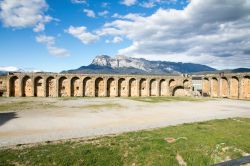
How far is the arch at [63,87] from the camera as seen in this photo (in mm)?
47156

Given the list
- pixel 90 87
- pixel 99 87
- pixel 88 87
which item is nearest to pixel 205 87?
pixel 99 87

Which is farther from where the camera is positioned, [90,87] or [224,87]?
[224,87]

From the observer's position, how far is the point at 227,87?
156 feet

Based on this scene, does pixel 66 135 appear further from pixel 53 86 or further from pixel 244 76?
pixel 244 76

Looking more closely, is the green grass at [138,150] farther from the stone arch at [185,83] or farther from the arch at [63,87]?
the stone arch at [185,83]

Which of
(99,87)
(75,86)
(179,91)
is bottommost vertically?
(179,91)

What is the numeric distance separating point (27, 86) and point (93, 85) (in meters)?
11.4

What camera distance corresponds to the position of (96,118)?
810 inches

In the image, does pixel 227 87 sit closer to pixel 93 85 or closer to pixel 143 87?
pixel 143 87

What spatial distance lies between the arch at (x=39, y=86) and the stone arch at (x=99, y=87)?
944 centimetres

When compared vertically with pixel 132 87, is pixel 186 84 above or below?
above

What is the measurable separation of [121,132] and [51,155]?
5.22 metres

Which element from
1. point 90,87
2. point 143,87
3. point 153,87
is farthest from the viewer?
point 153,87

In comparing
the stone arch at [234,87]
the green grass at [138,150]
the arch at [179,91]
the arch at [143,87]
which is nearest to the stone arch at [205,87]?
the arch at [179,91]
